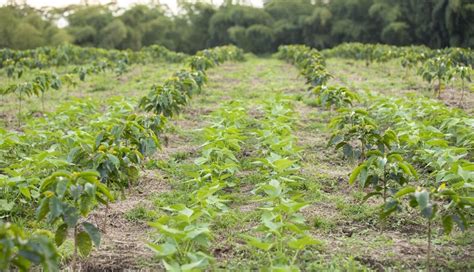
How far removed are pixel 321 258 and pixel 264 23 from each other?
2449 centimetres

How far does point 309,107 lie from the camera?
7375 mm

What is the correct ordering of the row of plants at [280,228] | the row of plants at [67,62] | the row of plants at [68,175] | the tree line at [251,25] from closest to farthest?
the row of plants at [68,175] < the row of plants at [280,228] < the row of plants at [67,62] < the tree line at [251,25]

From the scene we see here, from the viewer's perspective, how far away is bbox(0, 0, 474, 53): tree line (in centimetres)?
1964

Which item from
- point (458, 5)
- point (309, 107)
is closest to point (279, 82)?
point (309, 107)

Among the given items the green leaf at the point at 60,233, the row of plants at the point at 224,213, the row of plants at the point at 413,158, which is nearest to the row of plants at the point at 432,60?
the row of plants at the point at 413,158

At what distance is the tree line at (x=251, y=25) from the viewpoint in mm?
19641

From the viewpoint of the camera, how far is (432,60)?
8188 millimetres

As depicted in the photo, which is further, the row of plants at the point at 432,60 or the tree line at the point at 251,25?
the tree line at the point at 251,25

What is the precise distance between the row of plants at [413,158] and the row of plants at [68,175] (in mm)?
1362

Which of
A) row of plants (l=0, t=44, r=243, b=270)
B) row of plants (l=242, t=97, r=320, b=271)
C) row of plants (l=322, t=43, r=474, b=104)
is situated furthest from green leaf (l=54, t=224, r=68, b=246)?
row of plants (l=322, t=43, r=474, b=104)

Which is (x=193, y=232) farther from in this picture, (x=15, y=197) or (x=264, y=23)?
(x=264, y=23)

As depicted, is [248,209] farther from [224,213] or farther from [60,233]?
[60,233]

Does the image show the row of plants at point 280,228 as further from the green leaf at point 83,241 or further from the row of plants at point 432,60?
the row of plants at point 432,60

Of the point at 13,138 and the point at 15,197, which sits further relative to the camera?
the point at 13,138
